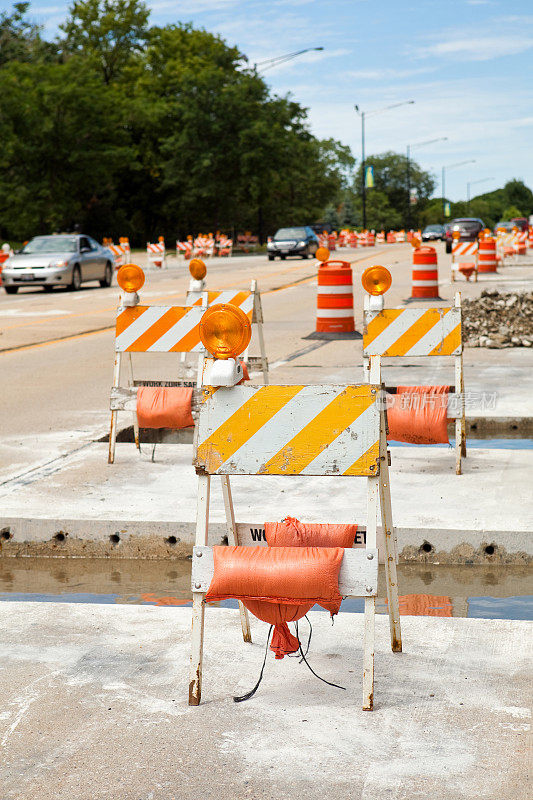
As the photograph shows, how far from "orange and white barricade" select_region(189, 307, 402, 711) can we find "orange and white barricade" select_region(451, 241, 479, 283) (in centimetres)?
2731

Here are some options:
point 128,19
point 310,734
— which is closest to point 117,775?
point 310,734

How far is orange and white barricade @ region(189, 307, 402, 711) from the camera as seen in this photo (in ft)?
12.7

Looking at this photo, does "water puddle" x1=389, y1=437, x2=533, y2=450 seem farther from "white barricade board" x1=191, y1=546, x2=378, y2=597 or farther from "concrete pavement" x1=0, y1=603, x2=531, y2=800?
"white barricade board" x1=191, y1=546, x2=378, y2=597

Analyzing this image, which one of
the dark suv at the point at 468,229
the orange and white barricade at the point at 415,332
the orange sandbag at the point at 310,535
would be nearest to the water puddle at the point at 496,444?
the orange and white barricade at the point at 415,332

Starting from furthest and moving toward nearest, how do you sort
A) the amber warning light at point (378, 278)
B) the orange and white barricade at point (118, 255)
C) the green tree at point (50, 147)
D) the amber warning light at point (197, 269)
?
the green tree at point (50, 147) < the orange and white barricade at point (118, 255) < the amber warning light at point (197, 269) < the amber warning light at point (378, 278)

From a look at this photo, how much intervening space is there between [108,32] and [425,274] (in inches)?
2707

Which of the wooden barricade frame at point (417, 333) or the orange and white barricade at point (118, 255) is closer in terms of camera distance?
the wooden barricade frame at point (417, 333)

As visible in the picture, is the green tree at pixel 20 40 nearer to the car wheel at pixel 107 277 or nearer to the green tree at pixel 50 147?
the green tree at pixel 50 147

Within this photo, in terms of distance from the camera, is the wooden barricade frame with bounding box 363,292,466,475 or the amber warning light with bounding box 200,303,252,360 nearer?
the amber warning light with bounding box 200,303,252,360

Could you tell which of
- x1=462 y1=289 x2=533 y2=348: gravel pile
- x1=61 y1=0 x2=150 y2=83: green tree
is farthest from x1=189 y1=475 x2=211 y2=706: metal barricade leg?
x1=61 y1=0 x2=150 y2=83: green tree

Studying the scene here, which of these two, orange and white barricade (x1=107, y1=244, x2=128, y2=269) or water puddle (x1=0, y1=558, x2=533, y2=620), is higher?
orange and white barricade (x1=107, y1=244, x2=128, y2=269)

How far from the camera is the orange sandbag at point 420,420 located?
735 cm

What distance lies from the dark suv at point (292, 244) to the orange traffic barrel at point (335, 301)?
31.2 m

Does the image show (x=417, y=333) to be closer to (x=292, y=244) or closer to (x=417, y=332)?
(x=417, y=332)
